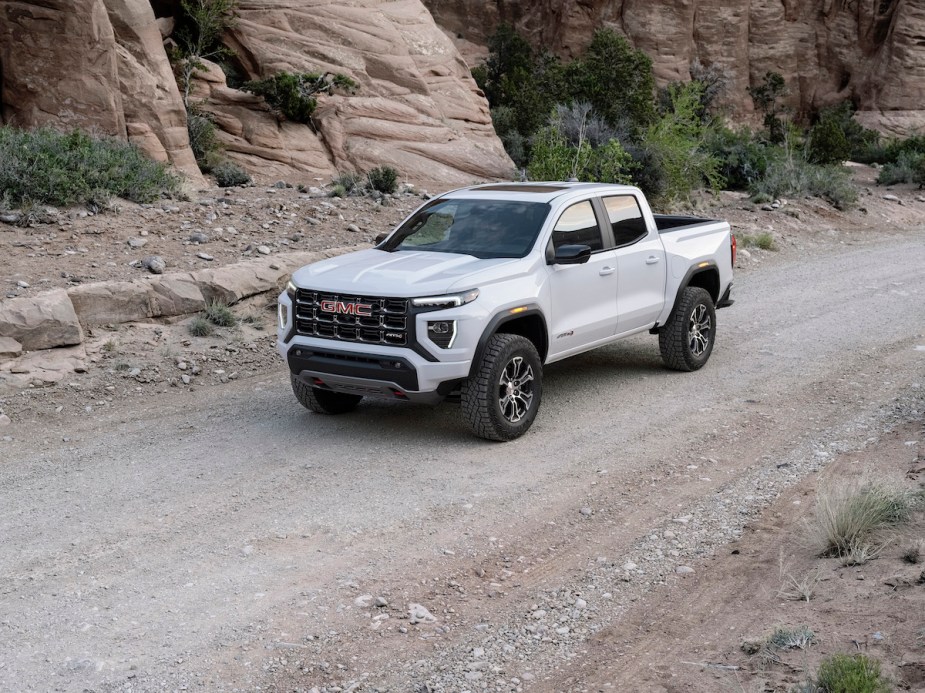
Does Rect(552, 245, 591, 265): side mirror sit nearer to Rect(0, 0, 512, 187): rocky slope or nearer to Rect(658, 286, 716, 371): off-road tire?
Rect(658, 286, 716, 371): off-road tire

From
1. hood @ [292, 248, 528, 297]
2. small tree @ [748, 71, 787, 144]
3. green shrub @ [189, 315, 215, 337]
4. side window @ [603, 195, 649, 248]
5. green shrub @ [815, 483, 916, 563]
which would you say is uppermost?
small tree @ [748, 71, 787, 144]

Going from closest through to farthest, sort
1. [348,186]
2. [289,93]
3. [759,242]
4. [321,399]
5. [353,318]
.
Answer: [353,318] → [321,399] → [348,186] → [759,242] → [289,93]

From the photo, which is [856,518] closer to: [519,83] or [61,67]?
[61,67]

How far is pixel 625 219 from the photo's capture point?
9.45 meters

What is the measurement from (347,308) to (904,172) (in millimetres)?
23190

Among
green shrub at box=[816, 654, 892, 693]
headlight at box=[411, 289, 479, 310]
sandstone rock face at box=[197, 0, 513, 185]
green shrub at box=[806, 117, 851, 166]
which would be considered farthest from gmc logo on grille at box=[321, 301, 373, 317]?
green shrub at box=[806, 117, 851, 166]

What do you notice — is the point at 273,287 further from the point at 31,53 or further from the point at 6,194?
the point at 31,53

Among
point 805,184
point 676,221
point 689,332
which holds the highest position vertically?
point 676,221

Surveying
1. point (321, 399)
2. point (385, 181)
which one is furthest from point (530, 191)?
point (385, 181)

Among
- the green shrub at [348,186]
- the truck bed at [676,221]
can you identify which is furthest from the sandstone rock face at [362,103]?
the truck bed at [676,221]

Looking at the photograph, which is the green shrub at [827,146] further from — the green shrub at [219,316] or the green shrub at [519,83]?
the green shrub at [219,316]

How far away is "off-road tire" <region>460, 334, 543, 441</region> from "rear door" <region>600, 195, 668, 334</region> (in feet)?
5.10

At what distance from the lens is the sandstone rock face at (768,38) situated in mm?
40281

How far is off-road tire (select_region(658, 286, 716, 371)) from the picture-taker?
9930 mm
